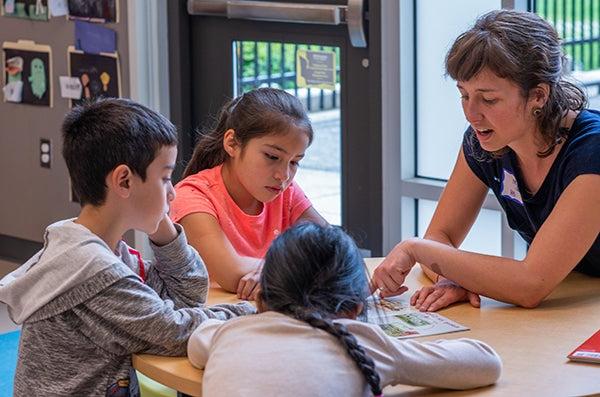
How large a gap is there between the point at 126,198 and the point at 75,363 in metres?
0.29

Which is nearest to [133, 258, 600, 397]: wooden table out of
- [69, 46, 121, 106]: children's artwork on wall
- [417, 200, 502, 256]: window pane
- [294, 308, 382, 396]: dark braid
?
[294, 308, 382, 396]: dark braid

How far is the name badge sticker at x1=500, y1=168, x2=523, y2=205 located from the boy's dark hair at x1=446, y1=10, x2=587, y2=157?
0.12 meters

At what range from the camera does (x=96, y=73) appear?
14.3ft

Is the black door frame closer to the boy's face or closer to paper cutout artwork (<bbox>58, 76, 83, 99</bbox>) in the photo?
paper cutout artwork (<bbox>58, 76, 83, 99</bbox>)

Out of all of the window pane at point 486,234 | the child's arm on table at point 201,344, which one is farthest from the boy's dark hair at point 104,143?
the window pane at point 486,234

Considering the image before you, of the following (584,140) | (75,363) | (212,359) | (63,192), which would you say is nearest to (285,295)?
(212,359)

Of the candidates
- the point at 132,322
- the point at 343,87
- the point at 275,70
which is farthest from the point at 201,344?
the point at 275,70

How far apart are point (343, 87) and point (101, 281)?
2.13 m

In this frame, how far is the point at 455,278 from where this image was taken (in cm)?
215

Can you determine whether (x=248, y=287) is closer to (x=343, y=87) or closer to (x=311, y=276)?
(x=311, y=276)

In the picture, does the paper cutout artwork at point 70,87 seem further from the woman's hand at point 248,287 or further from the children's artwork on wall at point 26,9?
the woman's hand at point 248,287

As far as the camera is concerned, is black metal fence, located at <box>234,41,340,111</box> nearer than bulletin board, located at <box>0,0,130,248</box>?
Yes

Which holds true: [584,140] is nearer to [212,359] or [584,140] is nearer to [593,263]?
[593,263]

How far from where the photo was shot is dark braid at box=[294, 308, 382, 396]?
155cm
